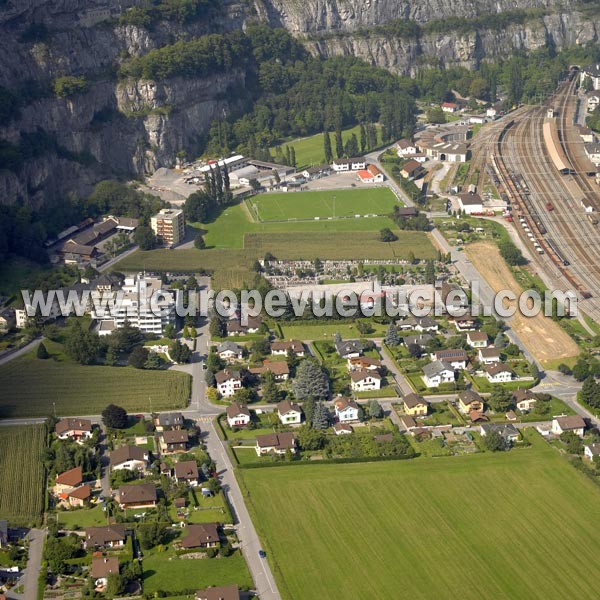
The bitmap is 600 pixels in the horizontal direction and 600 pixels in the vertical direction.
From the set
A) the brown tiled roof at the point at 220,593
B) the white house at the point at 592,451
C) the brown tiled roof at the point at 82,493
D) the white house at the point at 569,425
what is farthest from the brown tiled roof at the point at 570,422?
the brown tiled roof at the point at 82,493

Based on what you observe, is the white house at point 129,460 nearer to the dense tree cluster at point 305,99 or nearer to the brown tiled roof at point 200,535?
the brown tiled roof at point 200,535

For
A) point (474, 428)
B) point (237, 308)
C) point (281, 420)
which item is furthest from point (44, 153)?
point (474, 428)

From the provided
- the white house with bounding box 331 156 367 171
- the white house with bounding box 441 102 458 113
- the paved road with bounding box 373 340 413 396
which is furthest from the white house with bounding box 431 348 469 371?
the white house with bounding box 441 102 458 113

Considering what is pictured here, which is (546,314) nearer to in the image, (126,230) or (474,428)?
(474,428)

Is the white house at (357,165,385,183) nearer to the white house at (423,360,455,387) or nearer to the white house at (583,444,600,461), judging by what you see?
the white house at (423,360,455,387)

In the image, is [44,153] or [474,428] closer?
[474,428]
